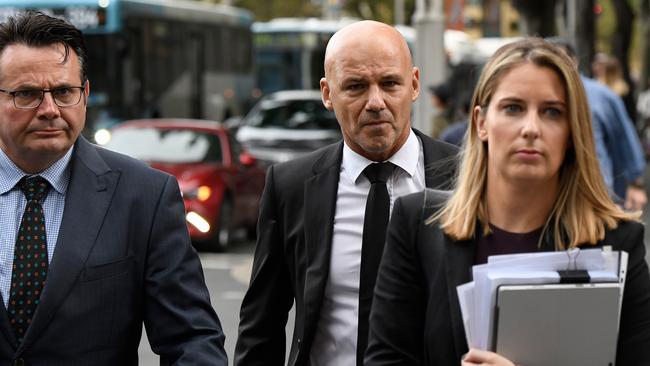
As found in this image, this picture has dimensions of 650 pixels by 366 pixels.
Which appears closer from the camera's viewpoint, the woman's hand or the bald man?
the woman's hand

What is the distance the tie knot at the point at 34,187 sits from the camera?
12.5 ft

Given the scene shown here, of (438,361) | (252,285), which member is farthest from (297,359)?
(438,361)

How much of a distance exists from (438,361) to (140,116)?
23.6 metres

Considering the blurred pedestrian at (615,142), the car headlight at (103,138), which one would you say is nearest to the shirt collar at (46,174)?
the blurred pedestrian at (615,142)

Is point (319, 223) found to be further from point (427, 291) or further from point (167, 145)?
point (167, 145)

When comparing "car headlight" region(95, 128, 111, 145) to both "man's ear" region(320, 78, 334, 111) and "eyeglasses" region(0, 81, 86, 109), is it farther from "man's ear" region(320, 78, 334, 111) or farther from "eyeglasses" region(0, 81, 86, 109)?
"eyeglasses" region(0, 81, 86, 109)

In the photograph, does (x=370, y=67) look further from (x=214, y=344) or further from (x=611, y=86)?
(x=611, y=86)

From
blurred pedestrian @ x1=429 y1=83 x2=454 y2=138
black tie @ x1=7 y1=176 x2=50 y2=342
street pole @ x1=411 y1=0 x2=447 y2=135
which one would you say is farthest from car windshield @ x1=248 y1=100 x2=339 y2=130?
black tie @ x1=7 y1=176 x2=50 y2=342

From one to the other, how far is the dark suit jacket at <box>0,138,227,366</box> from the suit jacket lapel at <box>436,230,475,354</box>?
80 centimetres

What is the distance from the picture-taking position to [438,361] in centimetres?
329

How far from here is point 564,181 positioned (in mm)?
3275

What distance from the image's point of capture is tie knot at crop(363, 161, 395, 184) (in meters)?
4.51

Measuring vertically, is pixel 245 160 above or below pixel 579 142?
below

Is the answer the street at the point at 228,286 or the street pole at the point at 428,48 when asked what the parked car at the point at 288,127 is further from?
the street pole at the point at 428,48
